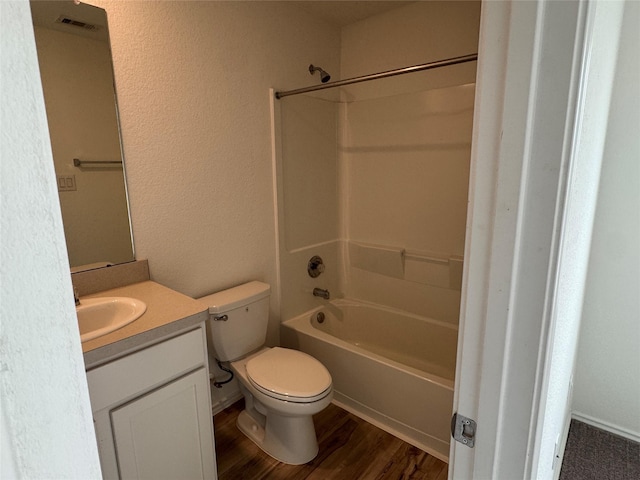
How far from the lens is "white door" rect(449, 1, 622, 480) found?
478mm

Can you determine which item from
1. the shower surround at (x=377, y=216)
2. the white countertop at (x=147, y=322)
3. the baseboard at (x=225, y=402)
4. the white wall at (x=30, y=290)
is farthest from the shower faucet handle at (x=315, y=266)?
the white wall at (x=30, y=290)

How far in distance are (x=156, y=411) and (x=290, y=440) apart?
0.76 metres

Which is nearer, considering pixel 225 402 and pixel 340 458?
pixel 340 458

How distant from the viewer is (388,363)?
6.42 ft

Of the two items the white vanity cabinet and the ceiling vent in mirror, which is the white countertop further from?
the ceiling vent in mirror

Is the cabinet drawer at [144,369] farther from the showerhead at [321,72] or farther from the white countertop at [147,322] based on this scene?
the showerhead at [321,72]

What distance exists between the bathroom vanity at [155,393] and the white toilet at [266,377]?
1.11 feet

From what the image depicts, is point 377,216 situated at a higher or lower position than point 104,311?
higher

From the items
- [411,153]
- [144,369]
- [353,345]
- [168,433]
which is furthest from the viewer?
[411,153]

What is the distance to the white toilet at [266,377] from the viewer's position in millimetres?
1671

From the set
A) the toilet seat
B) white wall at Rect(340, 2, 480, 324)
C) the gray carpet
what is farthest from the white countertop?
the gray carpet

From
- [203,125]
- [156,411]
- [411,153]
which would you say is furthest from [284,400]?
[411,153]

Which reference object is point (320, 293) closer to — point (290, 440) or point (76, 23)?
point (290, 440)

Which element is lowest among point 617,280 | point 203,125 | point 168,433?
point 168,433
